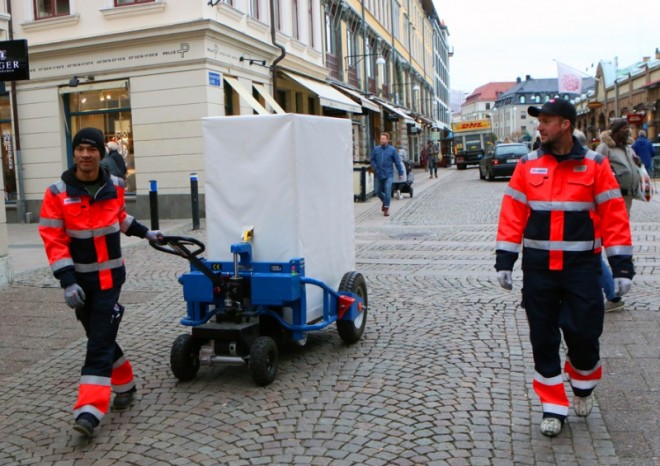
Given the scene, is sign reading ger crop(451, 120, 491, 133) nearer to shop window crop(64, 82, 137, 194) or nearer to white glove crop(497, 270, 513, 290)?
shop window crop(64, 82, 137, 194)

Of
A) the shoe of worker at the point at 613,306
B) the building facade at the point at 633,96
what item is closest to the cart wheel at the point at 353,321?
the shoe of worker at the point at 613,306

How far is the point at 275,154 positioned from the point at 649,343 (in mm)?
3286

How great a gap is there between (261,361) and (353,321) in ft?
3.85

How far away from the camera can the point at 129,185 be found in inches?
711

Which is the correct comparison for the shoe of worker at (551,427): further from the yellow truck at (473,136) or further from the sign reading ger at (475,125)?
the sign reading ger at (475,125)

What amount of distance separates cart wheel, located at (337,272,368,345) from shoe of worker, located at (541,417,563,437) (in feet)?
6.91

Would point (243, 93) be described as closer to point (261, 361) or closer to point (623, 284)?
point (261, 361)

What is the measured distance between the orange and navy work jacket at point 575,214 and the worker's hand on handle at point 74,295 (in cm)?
252

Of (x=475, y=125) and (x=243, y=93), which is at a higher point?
(x=475, y=125)

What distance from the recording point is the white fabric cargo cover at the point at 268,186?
5.30 m

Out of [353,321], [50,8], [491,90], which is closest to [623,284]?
[353,321]

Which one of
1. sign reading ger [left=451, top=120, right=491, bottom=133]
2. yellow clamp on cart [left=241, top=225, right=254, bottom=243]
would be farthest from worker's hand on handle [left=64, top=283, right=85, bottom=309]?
sign reading ger [left=451, top=120, right=491, bottom=133]

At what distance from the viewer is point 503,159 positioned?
28.3 meters

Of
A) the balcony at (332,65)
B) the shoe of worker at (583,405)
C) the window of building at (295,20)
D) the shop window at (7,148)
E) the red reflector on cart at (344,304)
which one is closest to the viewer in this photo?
the shoe of worker at (583,405)
